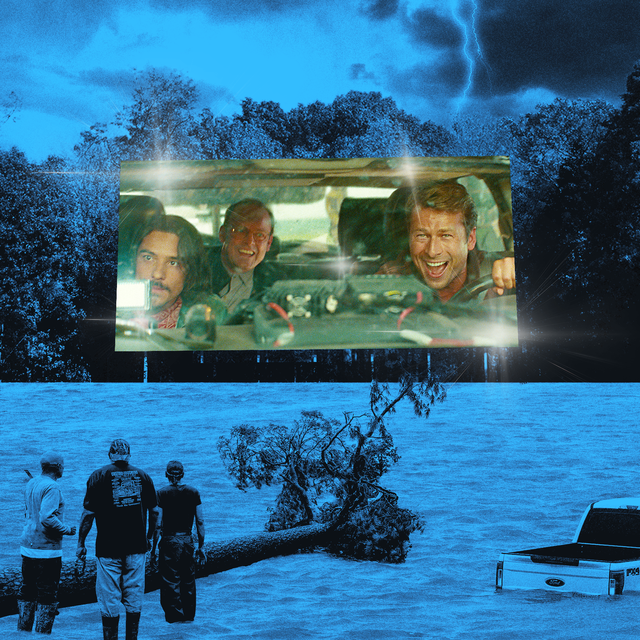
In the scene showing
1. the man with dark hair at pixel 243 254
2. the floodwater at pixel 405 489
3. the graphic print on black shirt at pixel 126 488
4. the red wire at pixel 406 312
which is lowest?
the floodwater at pixel 405 489

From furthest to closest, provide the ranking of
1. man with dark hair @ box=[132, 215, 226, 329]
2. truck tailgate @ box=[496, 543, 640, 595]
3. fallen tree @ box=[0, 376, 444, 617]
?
man with dark hair @ box=[132, 215, 226, 329] → fallen tree @ box=[0, 376, 444, 617] → truck tailgate @ box=[496, 543, 640, 595]

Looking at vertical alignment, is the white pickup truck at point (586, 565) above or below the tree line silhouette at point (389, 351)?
below

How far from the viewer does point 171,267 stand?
926 inches

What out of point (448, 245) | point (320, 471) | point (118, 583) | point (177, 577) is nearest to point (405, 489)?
point (320, 471)

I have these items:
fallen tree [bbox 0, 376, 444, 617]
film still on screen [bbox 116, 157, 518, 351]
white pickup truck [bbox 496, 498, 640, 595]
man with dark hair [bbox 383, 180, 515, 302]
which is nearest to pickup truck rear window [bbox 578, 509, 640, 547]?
white pickup truck [bbox 496, 498, 640, 595]

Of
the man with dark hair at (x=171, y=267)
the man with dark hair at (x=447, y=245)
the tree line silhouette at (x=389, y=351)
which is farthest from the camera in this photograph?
the tree line silhouette at (x=389, y=351)

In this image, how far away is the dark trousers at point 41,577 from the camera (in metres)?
5.82

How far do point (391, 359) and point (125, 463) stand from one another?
74.8 ft

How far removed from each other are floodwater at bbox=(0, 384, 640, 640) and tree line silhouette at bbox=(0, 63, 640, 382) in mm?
1149

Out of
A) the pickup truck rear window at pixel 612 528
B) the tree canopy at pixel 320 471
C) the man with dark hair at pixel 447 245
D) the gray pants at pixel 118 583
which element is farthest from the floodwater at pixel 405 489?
the man with dark hair at pixel 447 245

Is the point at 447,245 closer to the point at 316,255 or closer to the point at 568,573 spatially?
the point at 316,255

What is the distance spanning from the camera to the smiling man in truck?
2331 centimetres

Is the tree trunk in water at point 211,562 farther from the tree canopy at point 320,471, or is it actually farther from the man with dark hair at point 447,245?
the man with dark hair at point 447,245

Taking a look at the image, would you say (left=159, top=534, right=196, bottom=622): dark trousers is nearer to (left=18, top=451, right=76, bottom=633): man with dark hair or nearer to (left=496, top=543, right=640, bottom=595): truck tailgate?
(left=18, top=451, right=76, bottom=633): man with dark hair
